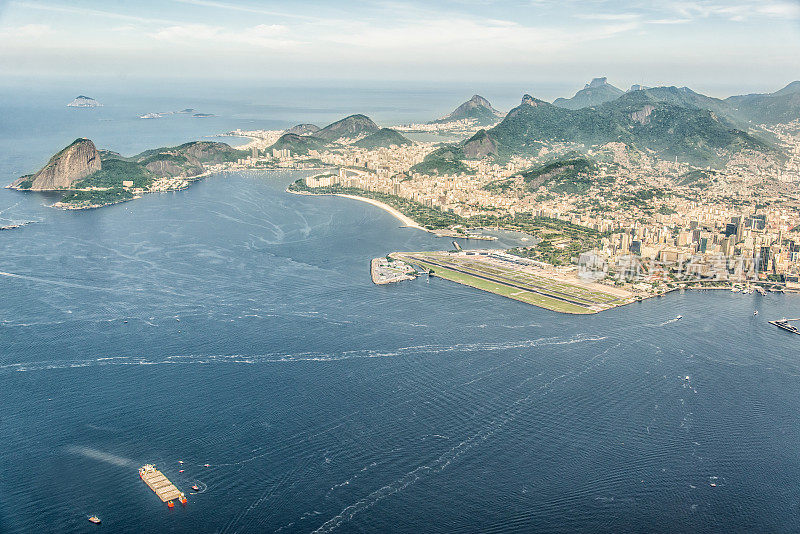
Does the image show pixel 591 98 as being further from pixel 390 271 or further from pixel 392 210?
pixel 390 271

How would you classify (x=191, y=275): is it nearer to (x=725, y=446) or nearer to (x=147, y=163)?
(x=725, y=446)

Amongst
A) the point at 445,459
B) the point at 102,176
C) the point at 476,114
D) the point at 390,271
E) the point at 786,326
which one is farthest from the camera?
the point at 476,114

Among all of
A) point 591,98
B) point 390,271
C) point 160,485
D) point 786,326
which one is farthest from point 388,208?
point 591,98

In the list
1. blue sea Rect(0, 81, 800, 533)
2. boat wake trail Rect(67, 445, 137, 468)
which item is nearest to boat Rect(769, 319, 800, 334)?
blue sea Rect(0, 81, 800, 533)

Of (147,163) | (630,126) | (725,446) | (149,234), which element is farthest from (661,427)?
(630,126)

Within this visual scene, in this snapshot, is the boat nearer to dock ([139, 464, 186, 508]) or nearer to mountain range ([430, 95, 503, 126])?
dock ([139, 464, 186, 508])

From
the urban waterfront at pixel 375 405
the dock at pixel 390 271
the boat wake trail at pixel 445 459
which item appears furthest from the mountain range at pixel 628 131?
the boat wake trail at pixel 445 459
